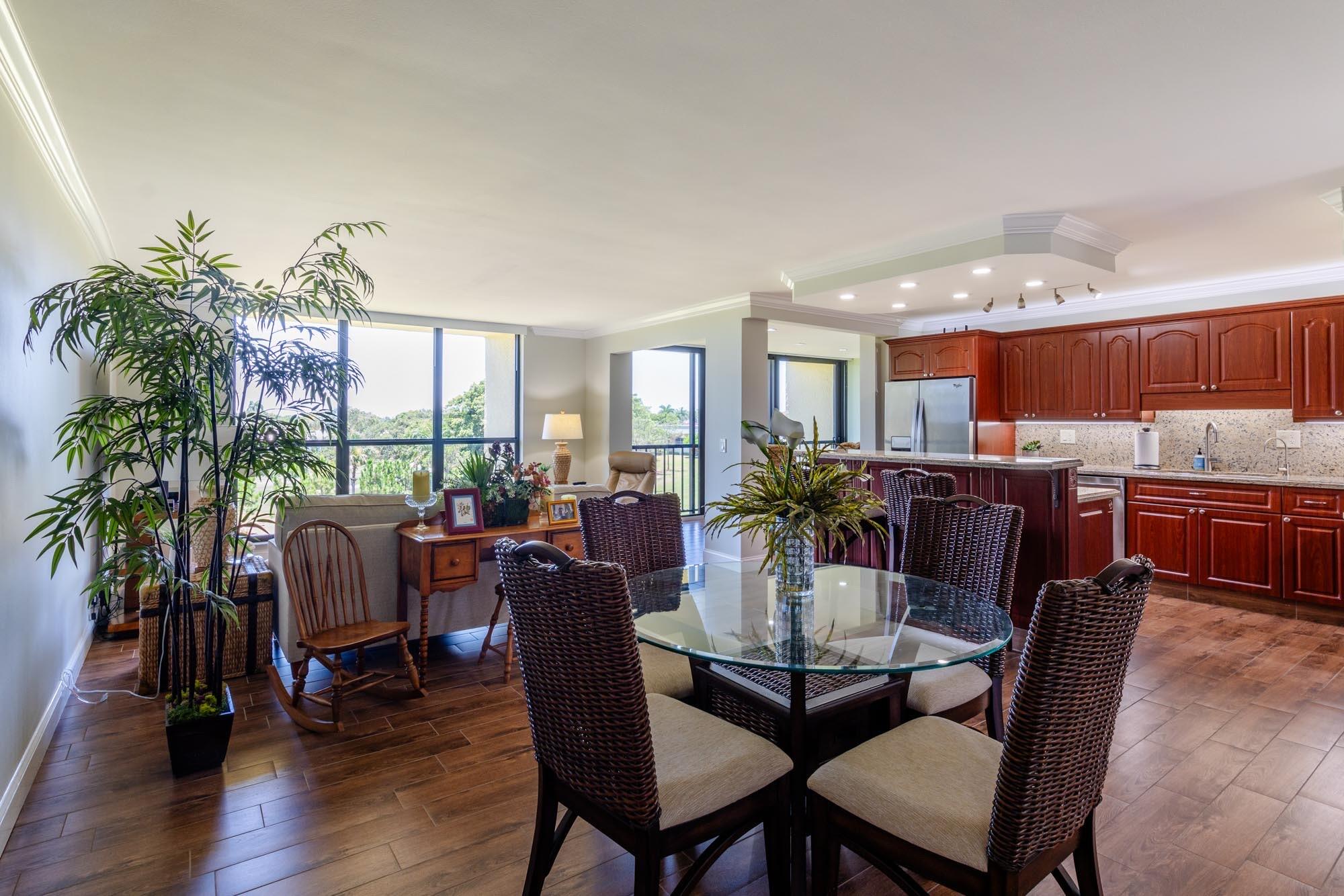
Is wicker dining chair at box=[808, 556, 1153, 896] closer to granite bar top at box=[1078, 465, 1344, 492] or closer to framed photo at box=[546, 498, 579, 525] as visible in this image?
framed photo at box=[546, 498, 579, 525]

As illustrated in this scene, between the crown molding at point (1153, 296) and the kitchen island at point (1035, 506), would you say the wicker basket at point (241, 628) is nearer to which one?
the kitchen island at point (1035, 506)

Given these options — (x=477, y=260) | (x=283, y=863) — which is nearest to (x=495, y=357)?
(x=477, y=260)

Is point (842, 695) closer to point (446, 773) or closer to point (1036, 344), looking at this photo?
point (446, 773)

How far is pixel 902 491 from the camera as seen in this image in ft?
13.1

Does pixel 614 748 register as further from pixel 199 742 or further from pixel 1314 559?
pixel 1314 559

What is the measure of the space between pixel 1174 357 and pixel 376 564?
6163mm

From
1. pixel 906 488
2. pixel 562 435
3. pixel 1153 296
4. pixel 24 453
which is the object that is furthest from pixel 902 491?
pixel 562 435

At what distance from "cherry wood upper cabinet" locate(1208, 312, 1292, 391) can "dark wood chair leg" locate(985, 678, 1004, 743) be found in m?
4.45

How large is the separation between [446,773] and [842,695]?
4.92ft

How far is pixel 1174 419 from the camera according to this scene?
19.1 ft

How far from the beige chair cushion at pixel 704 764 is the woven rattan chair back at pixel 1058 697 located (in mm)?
528

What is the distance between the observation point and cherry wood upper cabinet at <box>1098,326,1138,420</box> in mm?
5836

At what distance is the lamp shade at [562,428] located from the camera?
785 cm

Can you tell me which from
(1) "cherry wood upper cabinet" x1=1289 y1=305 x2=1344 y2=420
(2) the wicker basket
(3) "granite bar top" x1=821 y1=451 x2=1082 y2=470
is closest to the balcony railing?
(3) "granite bar top" x1=821 y1=451 x2=1082 y2=470
